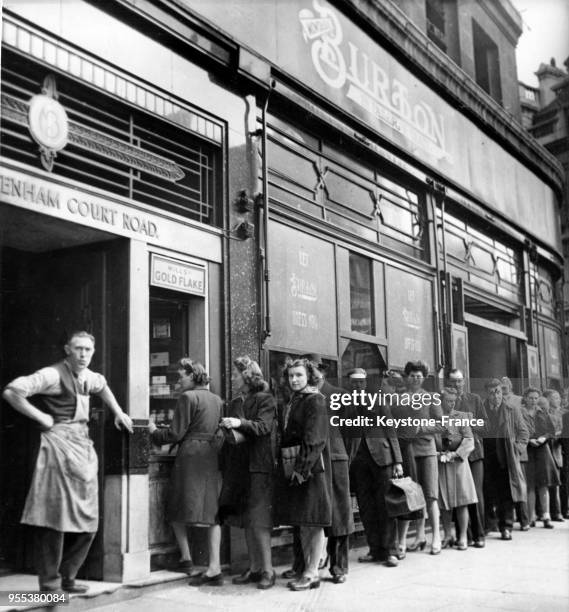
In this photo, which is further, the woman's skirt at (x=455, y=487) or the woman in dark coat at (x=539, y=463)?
the woman in dark coat at (x=539, y=463)

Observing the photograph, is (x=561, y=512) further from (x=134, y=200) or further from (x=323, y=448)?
(x=134, y=200)

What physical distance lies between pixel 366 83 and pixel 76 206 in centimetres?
560

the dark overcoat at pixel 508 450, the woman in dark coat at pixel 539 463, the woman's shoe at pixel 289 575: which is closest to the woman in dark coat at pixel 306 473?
the woman's shoe at pixel 289 575

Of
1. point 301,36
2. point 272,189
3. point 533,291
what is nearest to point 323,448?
point 272,189

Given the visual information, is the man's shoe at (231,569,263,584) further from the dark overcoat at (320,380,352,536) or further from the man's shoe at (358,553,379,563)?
the man's shoe at (358,553,379,563)

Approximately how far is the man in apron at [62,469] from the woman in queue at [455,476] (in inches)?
169

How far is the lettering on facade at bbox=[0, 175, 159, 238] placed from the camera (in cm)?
536

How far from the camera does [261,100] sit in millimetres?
8188

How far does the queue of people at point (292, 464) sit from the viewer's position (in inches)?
206

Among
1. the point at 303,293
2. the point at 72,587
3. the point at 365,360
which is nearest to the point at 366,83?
the point at 303,293

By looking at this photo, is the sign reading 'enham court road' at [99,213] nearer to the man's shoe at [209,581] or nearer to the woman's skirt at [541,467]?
the man's shoe at [209,581]

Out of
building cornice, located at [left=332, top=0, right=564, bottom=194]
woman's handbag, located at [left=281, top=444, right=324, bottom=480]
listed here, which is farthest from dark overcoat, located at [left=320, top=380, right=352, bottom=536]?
building cornice, located at [left=332, top=0, right=564, bottom=194]

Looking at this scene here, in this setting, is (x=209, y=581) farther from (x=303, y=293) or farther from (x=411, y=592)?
(x=303, y=293)

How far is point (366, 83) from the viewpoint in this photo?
10258 millimetres
